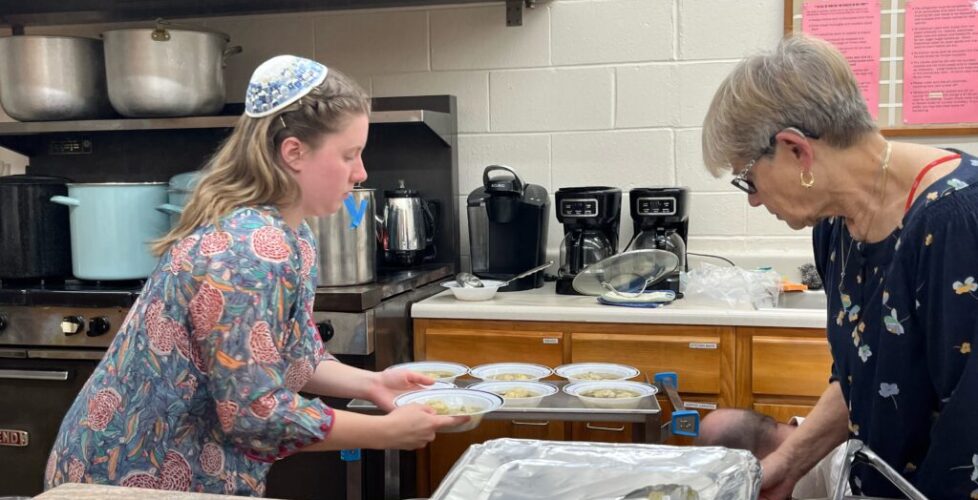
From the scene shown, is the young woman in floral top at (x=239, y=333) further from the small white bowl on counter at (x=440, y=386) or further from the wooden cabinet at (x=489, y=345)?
the wooden cabinet at (x=489, y=345)

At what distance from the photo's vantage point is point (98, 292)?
2.33 m

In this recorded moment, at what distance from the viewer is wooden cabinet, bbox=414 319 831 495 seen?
218 cm

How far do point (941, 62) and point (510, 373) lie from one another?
178cm

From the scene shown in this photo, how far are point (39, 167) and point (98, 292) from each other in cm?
103

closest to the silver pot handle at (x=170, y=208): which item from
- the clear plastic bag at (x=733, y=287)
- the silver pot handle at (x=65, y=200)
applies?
the silver pot handle at (x=65, y=200)

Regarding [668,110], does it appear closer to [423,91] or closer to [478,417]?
[423,91]

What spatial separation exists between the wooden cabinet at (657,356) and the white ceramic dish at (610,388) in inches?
19.7

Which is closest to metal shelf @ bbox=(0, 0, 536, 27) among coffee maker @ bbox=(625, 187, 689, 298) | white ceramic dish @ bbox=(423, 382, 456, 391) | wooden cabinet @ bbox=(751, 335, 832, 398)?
coffee maker @ bbox=(625, 187, 689, 298)

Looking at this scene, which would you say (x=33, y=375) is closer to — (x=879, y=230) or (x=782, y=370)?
(x=782, y=370)

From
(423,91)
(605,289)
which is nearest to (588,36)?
(423,91)

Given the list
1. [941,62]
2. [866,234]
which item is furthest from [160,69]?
[941,62]

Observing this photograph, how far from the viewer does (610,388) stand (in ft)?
5.65

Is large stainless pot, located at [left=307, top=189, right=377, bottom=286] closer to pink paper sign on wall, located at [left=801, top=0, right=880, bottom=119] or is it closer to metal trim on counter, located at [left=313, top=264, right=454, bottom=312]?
metal trim on counter, located at [left=313, top=264, right=454, bottom=312]

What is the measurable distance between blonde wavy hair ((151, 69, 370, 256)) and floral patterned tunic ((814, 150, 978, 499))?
885mm
